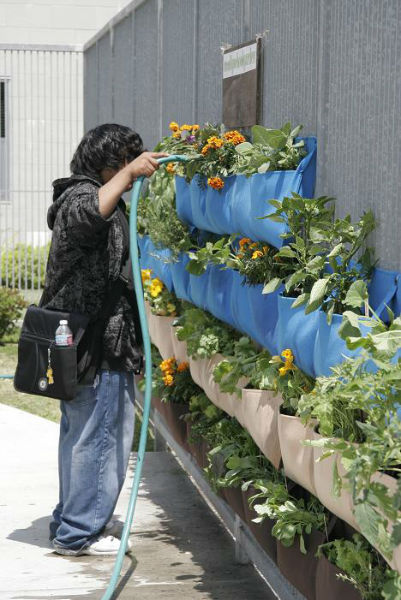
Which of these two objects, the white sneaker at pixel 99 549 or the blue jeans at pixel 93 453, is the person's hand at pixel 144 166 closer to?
the blue jeans at pixel 93 453

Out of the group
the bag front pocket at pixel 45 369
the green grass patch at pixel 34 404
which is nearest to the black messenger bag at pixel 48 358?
the bag front pocket at pixel 45 369

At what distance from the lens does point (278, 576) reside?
12.7 ft

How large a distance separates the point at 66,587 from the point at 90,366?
0.88 meters

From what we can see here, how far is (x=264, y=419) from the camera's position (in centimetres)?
372

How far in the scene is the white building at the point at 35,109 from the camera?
13.2 metres

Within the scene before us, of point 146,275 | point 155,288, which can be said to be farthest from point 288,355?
point 146,275

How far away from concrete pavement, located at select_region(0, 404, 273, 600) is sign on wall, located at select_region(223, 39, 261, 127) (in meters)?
1.80

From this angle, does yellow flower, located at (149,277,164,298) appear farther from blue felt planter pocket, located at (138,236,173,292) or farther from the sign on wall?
the sign on wall

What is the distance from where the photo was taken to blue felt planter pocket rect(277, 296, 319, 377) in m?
3.25

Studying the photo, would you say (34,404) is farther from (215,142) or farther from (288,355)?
(288,355)

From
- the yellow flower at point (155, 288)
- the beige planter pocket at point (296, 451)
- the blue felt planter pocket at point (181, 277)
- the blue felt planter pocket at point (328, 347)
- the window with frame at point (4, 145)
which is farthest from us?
the window with frame at point (4, 145)

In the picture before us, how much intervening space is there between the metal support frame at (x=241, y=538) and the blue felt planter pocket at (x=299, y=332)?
0.85m

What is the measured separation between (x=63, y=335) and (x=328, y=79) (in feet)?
5.23

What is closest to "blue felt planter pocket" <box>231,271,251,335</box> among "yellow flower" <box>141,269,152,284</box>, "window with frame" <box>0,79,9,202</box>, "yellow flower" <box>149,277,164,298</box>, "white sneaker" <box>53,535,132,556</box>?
"white sneaker" <box>53,535,132,556</box>
